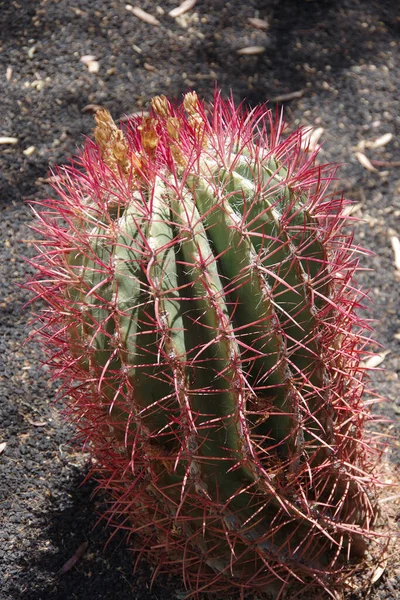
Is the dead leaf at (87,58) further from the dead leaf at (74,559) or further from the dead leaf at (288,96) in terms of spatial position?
the dead leaf at (74,559)

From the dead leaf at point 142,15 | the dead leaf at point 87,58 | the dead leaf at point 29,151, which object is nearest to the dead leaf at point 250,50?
the dead leaf at point 142,15

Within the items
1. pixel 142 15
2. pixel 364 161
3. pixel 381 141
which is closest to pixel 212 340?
pixel 364 161

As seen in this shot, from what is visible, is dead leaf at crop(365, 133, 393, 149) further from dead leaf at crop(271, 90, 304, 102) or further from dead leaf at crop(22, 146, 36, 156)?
dead leaf at crop(22, 146, 36, 156)

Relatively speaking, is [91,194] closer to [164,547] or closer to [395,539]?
[164,547]

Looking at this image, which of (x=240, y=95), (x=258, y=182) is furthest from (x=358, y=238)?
(x=258, y=182)

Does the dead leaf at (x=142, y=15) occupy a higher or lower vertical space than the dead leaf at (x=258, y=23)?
higher

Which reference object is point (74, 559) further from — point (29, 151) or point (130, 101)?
point (130, 101)

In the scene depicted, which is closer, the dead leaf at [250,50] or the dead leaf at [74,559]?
A: the dead leaf at [74,559]
